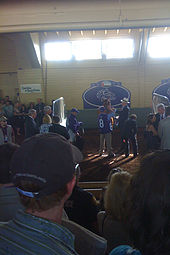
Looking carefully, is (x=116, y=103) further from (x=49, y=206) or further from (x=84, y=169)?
(x=49, y=206)

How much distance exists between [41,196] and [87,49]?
12241mm

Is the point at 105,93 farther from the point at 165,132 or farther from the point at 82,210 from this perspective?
the point at 82,210

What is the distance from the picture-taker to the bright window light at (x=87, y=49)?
12195 millimetres

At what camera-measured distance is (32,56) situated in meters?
11.9

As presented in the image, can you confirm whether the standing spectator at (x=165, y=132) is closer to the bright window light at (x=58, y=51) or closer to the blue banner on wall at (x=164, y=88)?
the blue banner on wall at (x=164, y=88)

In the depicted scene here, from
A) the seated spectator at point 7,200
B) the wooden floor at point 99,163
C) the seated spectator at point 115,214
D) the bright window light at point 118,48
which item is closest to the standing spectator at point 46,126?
the wooden floor at point 99,163

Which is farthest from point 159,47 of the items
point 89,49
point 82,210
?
point 82,210

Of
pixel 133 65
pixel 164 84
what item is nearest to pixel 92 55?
pixel 133 65

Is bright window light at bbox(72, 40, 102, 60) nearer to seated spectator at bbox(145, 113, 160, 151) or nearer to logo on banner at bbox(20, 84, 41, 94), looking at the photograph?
logo on banner at bbox(20, 84, 41, 94)

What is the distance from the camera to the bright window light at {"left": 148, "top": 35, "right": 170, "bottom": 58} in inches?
475

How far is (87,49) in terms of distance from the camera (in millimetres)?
12445

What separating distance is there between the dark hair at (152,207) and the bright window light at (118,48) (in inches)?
474

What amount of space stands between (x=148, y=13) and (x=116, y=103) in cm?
729

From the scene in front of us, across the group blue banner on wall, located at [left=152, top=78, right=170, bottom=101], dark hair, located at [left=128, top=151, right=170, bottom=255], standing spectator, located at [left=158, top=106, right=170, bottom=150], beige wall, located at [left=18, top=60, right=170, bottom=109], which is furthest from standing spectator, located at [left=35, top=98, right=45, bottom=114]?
dark hair, located at [left=128, top=151, right=170, bottom=255]
